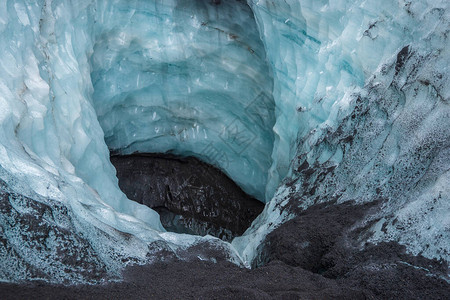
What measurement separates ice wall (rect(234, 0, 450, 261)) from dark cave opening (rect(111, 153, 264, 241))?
135 centimetres

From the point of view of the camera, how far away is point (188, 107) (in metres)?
5.38

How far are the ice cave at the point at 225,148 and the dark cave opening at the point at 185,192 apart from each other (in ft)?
0.07

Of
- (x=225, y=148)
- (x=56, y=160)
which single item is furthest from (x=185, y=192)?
(x=56, y=160)

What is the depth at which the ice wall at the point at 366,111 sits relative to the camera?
8.36ft

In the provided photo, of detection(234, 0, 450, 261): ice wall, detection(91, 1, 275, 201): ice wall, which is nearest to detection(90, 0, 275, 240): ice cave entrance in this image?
detection(91, 1, 275, 201): ice wall

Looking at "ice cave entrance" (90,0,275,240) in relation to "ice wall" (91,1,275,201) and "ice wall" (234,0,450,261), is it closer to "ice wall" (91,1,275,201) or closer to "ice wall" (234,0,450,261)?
"ice wall" (91,1,275,201)

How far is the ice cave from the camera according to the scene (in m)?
2.28

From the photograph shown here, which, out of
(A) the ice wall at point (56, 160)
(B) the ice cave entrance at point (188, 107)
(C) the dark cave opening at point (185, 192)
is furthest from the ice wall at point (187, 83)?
(A) the ice wall at point (56, 160)

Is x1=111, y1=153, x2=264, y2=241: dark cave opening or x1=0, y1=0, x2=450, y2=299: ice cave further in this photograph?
x1=111, y1=153, x2=264, y2=241: dark cave opening

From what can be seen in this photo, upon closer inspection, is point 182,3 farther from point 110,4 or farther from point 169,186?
point 169,186

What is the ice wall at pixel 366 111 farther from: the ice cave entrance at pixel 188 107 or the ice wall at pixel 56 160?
the ice wall at pixel 56 160

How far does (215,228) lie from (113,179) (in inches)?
75.5

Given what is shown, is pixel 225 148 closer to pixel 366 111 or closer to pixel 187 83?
pixel 187 83

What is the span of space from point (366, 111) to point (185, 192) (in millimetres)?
3016
